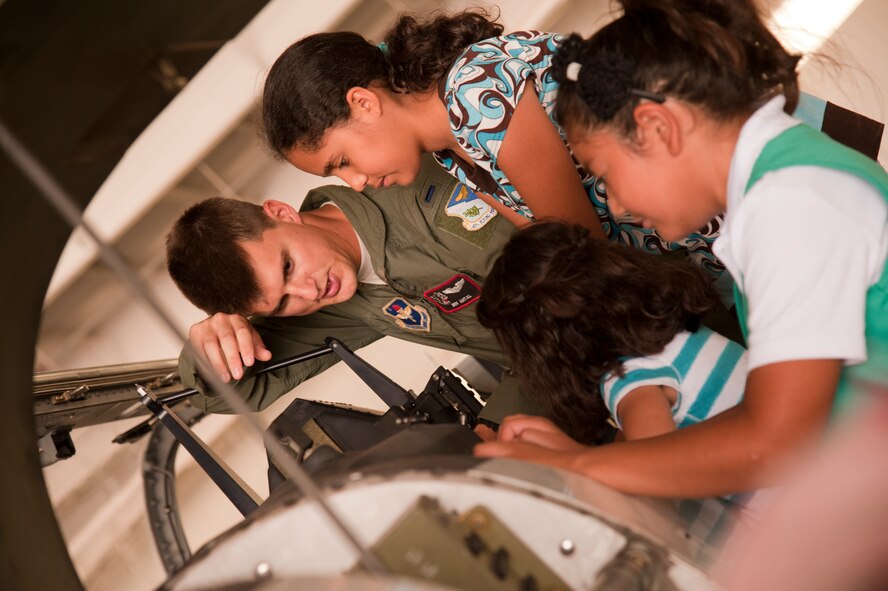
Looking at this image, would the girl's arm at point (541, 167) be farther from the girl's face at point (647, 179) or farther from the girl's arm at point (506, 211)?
the girl's face at point (647, 179)

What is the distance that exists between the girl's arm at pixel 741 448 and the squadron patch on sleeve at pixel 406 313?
845 millimetres

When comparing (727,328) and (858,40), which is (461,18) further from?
(858,40)

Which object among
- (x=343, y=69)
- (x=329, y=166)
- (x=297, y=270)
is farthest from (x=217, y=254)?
(x=343, y=69)

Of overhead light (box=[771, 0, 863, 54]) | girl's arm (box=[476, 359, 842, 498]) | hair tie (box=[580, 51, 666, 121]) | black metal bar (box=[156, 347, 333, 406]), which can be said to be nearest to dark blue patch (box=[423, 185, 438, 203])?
black metal bar (box=[156, 347, 333, 406])

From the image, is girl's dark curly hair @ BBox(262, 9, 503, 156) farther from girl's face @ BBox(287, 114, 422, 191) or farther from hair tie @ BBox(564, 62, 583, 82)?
hair tie @ BBox(564, 62, 583, 82)

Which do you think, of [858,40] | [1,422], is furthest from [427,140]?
[858,40]

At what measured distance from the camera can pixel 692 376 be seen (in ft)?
3.23

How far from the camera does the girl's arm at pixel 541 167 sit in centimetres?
113

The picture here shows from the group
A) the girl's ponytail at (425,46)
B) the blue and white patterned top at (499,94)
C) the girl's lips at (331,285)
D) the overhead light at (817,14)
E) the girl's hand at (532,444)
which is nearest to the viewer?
the girl's hand at (532,444)

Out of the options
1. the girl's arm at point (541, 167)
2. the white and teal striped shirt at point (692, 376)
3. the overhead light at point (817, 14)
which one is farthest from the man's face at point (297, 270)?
the overhead light at point (817, 14)

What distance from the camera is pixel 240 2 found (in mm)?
523

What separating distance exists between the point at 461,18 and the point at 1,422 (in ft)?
3.24

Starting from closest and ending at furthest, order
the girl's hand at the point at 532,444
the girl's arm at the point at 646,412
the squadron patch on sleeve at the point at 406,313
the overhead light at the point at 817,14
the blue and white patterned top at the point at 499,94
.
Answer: the girl's hand at the point at 532,444, the girl's arm at the point at 646,412, the blue and white patterned top at the point at 499,94, the squadron patch on sleeve at the point at 406,313, the overhead light at the point at 817,14

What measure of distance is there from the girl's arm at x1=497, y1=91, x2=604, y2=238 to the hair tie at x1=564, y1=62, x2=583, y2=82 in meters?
0.26
